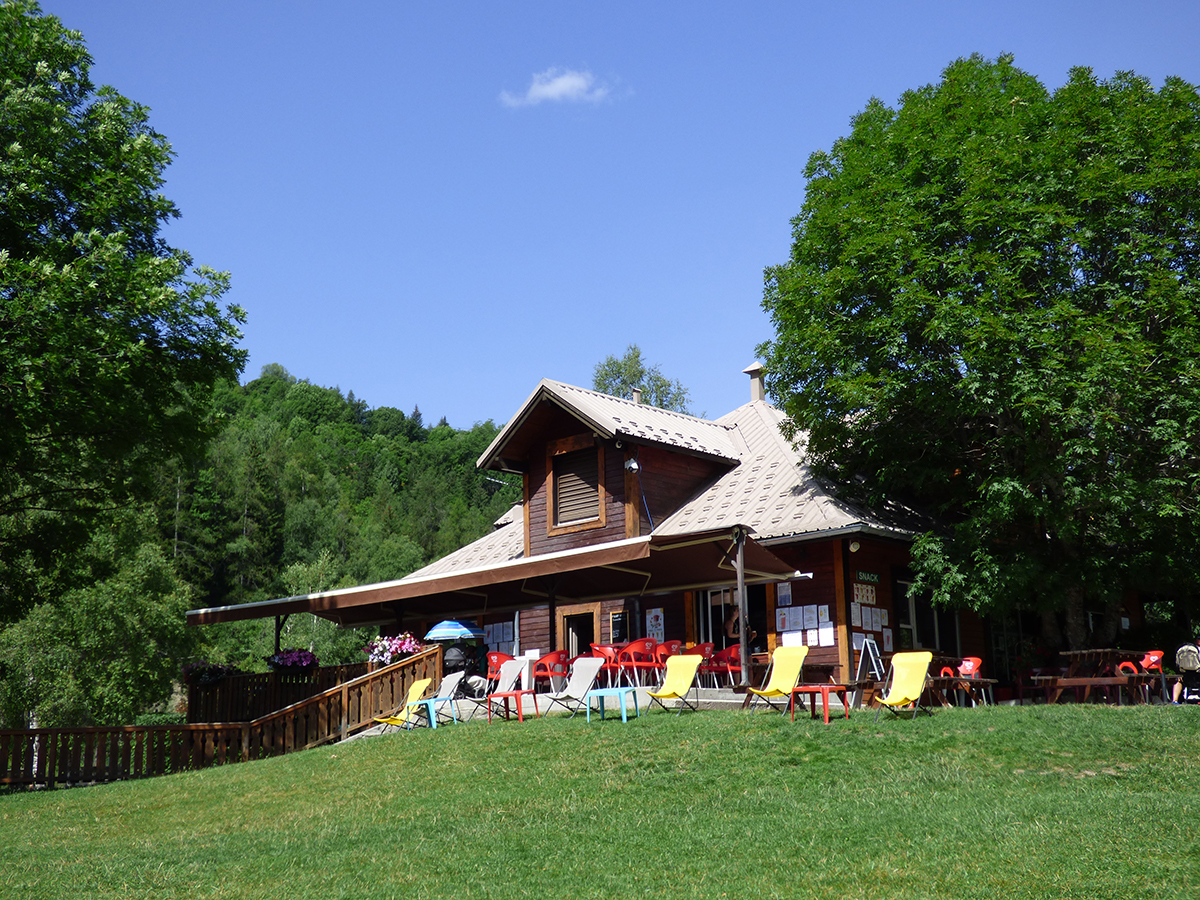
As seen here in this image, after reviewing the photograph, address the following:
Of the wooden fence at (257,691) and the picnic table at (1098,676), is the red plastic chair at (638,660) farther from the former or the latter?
the picnic table at (1098,676)

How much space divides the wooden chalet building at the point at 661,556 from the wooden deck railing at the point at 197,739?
5.66ft

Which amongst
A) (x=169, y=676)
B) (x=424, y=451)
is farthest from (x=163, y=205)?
(x=424, y=451)

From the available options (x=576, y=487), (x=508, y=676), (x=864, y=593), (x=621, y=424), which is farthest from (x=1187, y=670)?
(x=576, y=487)

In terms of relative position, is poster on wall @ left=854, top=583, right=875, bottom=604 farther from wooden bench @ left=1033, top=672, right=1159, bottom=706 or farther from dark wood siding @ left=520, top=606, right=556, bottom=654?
dark wood siding @ left=520, top=606, right=556, bottom=654

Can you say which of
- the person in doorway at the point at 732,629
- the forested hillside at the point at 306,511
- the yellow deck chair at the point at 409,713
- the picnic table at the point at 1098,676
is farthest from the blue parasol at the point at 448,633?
the forested hillside at the point at 306,511

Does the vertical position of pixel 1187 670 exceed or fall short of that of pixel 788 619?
it falls short

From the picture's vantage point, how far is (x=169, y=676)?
3288 cm

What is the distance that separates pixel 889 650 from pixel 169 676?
24568 mm

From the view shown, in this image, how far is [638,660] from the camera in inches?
642

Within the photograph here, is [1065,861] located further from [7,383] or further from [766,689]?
[7,383]

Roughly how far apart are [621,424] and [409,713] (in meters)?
7.32

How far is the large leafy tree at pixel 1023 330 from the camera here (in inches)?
→ 591

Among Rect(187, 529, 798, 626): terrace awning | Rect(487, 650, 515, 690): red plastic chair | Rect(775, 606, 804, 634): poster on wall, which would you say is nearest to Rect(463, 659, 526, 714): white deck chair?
Rect(187, 529, 798, 626): terrace awning

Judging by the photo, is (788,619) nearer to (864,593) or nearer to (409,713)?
(864,593)
